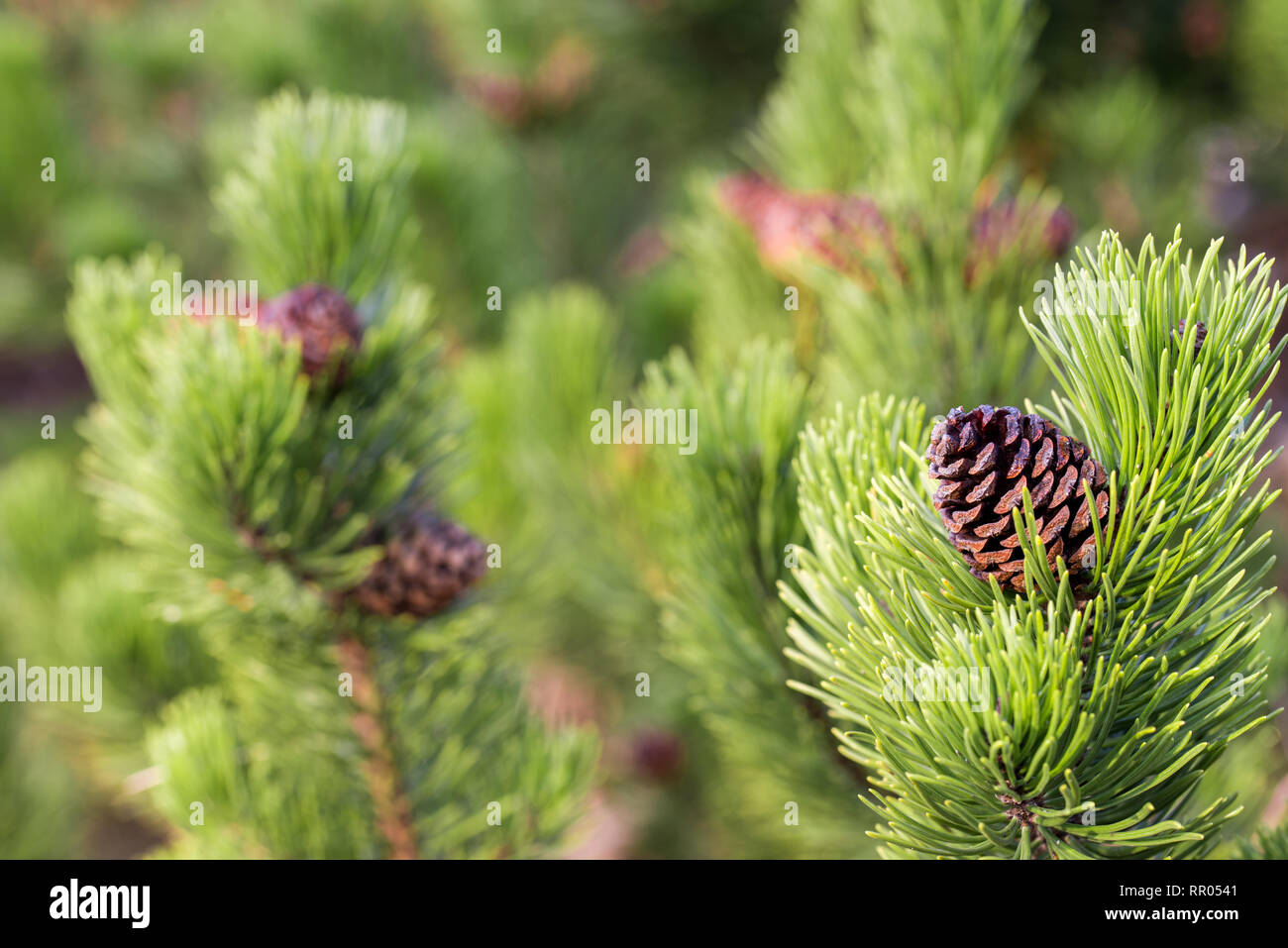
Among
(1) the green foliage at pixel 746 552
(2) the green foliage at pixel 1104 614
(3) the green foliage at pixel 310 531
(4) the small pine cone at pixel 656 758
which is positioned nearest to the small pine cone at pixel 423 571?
(3) the green foliage at pixel 310 531

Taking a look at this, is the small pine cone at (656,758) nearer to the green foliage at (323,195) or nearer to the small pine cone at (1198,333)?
the green foliage at (323,195)

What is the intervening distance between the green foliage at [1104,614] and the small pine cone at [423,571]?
23cm

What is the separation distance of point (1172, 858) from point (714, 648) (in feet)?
0.82

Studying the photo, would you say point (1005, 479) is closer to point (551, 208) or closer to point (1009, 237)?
point (1009, 237)

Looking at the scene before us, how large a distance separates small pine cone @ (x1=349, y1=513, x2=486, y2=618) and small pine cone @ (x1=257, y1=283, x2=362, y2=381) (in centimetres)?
11

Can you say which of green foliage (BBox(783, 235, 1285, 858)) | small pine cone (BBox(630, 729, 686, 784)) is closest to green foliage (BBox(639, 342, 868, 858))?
green foliage (BBox(783, 235, 1285, 858))

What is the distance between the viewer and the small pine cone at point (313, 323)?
1.74 feet

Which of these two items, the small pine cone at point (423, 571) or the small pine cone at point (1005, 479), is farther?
the small pine cone at point (423, 571)

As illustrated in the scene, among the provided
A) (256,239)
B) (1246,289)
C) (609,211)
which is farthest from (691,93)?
(1246,289)

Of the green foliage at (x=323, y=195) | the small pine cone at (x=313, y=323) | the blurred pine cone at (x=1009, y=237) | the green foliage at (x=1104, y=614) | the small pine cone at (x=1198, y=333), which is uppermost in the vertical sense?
the green foliage at (x=323, y=195)

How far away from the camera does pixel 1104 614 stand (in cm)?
37

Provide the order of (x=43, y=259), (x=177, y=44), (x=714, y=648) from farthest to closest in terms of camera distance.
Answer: (x=177, y=44) < (x=43, y=259) < (x=714, y=648)

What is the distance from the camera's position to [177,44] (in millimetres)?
1877
